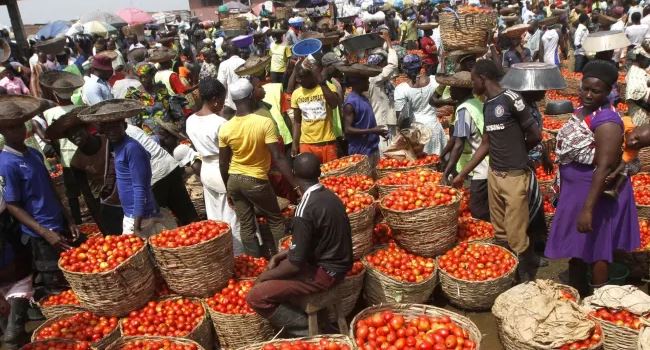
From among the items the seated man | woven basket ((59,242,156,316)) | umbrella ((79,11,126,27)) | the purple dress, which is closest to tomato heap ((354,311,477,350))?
the seated man

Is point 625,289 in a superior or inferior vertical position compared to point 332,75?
inferior

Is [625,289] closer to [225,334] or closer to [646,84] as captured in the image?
[225,334]

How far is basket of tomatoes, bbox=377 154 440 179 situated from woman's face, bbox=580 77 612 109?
2670 millimetres

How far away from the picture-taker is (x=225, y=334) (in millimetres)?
4520

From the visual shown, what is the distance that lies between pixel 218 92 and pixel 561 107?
6.99m

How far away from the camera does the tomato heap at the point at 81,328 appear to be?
14.5 ft

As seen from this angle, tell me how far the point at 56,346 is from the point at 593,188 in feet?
A: 14.2

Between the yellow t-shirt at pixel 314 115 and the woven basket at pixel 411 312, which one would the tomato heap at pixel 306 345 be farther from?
the yellow t-shirt at pixel 314 115

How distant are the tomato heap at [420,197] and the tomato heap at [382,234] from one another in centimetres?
51

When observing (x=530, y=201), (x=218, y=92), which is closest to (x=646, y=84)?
(x=530, y=201)

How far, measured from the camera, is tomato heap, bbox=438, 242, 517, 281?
15.6ft

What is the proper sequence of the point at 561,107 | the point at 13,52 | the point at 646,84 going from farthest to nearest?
1. the point at 13,52
2. the point at 561,107
3. the point at 646,84

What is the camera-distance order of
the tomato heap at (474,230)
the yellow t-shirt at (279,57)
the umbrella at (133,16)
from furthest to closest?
the umbrella at (133,16), the yellow t-shirt at (279,57), the tomato heap at (474,230)

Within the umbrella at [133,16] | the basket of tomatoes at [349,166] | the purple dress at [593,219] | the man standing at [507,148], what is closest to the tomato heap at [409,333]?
the purple dress at [593,219]
